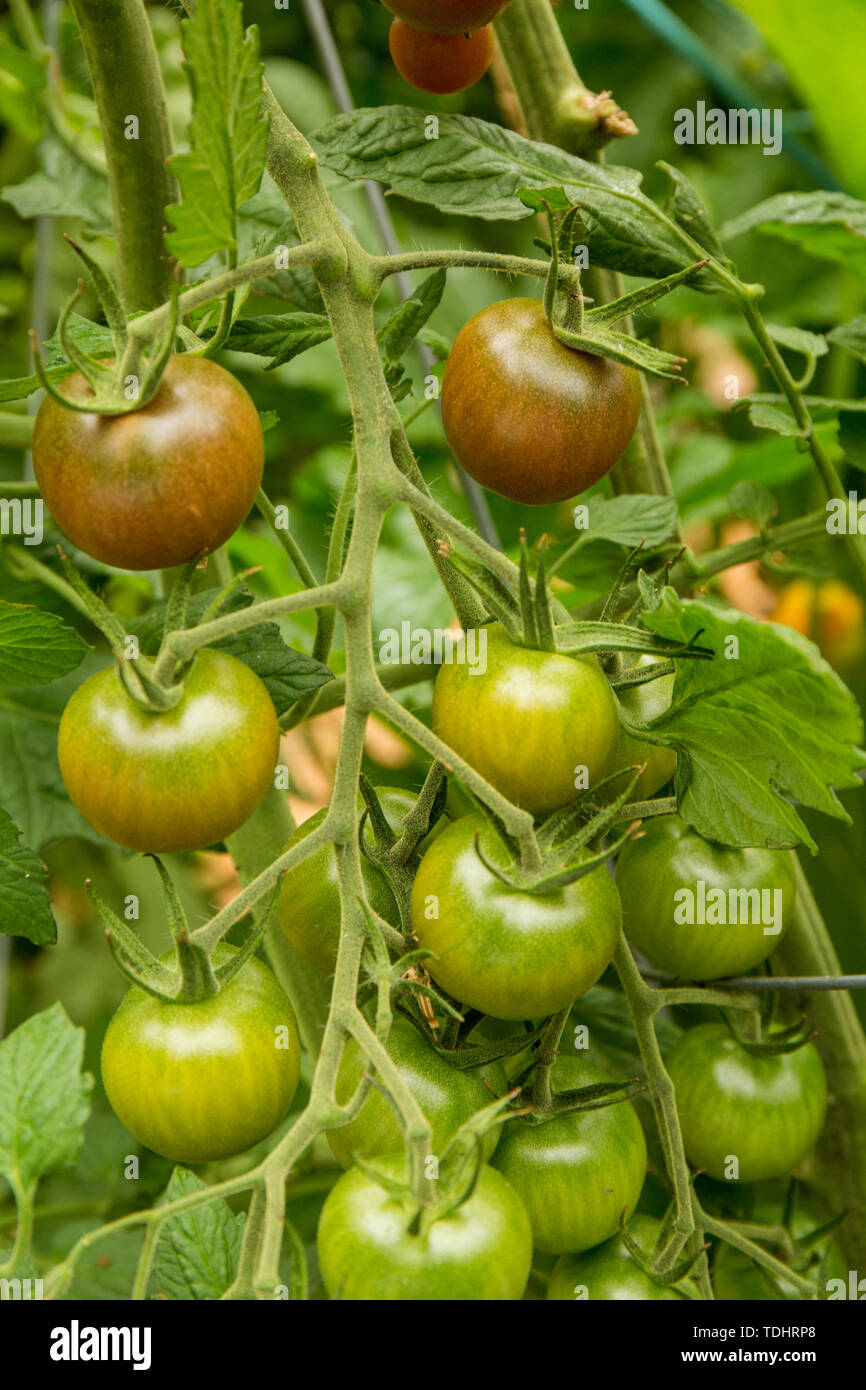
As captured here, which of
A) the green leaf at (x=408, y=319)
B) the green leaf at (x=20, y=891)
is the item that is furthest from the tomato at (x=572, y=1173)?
the green leaf at (x=408, y=319)

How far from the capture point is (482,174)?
552 millimetres

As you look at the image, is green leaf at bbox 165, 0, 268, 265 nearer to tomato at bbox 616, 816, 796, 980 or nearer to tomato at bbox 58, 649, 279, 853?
tomato at bbox 58, 649, 279, 853

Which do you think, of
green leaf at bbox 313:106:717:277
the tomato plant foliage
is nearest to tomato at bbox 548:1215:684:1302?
the tomato plant foliage

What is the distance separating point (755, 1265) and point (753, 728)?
1.14ft

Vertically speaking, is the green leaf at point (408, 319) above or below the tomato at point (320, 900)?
above

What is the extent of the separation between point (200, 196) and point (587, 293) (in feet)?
1.34

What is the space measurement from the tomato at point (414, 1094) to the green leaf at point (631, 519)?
0.34m

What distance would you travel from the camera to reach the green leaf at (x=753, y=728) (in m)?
0.46

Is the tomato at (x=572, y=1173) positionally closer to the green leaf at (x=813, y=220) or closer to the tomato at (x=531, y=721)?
the tomato at (x=531, y=721)

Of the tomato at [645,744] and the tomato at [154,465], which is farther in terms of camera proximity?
the tomato at [645,744]

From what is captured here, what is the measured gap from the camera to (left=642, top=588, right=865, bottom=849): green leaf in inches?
18.3
